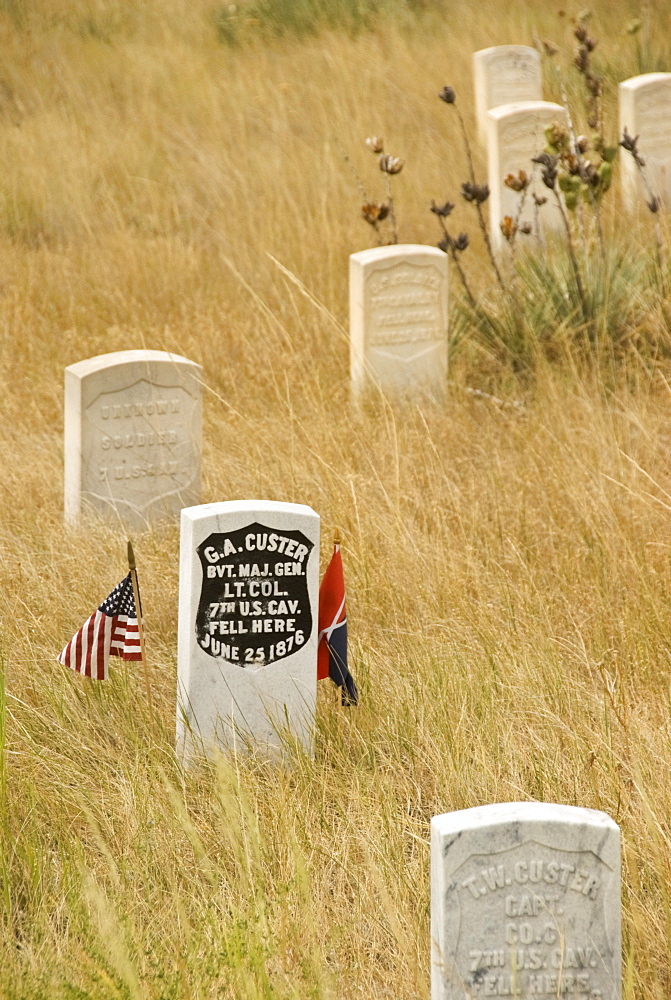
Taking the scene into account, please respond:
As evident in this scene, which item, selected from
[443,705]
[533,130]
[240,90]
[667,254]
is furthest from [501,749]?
[240,90]

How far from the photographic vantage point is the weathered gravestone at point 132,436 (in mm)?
4844

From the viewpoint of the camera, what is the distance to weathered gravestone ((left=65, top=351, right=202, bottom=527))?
484cm

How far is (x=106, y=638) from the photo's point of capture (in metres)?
3.23

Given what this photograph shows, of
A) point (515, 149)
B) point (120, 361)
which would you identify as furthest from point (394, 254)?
point (515, 149)

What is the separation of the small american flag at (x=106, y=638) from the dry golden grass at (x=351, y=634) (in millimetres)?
188

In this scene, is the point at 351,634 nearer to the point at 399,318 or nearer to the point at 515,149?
the point at 399,318

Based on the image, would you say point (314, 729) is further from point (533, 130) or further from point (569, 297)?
point (533, 130)

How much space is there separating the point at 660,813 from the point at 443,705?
663mm

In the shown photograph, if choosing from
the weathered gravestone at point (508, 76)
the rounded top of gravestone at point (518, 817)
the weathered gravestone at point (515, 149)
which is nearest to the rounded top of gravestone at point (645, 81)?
the weathered gravestone at point (515, 149)

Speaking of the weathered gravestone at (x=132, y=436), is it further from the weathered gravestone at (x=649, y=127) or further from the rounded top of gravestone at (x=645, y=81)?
the rounded top of gravestone at (x=645, y=81)

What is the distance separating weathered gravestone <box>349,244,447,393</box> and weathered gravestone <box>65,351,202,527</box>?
1.29 metres

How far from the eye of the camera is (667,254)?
6.62 meters

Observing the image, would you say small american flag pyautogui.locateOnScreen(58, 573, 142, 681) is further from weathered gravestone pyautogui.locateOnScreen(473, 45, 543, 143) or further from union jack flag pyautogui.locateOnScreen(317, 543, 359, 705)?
weathered gravestone pyautogui.locateOnScreen(473, 45, 543, 143)

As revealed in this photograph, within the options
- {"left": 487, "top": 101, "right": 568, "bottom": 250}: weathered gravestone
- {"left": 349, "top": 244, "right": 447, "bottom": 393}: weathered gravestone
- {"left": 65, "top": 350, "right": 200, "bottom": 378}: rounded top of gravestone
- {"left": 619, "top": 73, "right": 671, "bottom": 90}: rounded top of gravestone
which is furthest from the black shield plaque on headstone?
{"left": 619, "top": 73, "right": 671, "bottom": 90}: rounded top of gravestone
